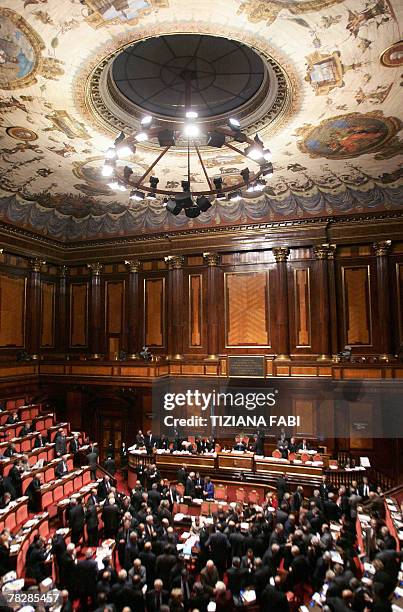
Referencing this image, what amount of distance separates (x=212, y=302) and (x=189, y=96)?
831 cm

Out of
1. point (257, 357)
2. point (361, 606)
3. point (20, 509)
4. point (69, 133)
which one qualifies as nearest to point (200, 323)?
point (257, 357)

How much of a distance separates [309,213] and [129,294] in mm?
7636

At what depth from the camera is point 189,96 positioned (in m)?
9.20

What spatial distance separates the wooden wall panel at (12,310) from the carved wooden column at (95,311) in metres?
2.70

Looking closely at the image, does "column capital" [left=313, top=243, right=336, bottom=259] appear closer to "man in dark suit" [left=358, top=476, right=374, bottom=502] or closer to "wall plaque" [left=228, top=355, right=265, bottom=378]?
"wall plaque" [left=228, top=355, right=265, bottom=378]

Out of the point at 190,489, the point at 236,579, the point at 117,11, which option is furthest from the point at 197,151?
the point at 190,489

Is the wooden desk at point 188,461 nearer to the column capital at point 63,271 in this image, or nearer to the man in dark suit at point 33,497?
the man in dark suit at point 33,497

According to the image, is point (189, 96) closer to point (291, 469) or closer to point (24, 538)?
point (24, 538)

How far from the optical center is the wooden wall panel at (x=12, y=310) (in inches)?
595

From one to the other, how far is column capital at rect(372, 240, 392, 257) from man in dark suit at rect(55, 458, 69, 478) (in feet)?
38.4

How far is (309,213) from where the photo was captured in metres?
15.2

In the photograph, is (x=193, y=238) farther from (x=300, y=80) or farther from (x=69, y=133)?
(x=300, y=80)

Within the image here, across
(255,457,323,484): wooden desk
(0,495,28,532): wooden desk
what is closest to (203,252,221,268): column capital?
(255,457,323,484): wooden desk

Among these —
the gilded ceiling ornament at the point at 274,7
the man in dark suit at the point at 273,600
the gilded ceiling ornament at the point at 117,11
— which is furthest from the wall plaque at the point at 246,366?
the gilded ceiling ornament at the point at 117,11
